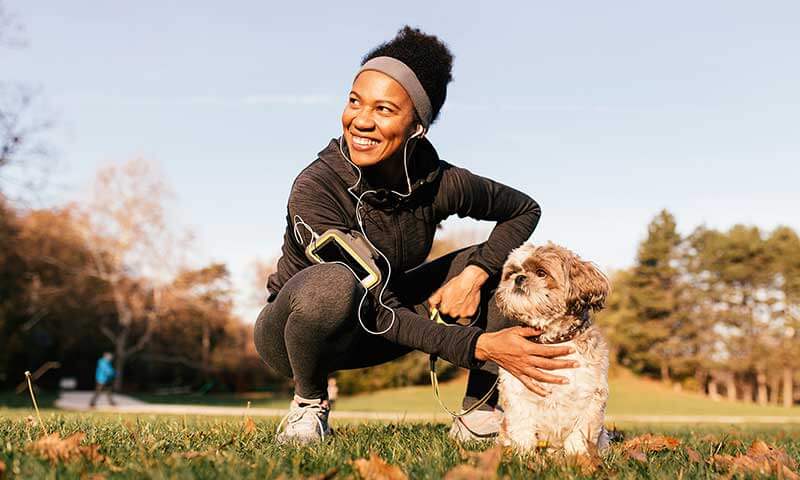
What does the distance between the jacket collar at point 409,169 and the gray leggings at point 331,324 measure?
26.2 inches

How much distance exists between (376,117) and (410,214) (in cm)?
75

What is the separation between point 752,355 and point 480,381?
58756mm

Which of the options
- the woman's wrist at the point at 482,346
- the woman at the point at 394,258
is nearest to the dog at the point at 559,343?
the woman at the point at 394,258

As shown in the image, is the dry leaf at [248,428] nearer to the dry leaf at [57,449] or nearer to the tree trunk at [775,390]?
the dry leaf at [57,449]

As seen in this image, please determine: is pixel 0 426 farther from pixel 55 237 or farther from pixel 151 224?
pixel 55 237

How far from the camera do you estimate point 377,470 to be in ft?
8.14

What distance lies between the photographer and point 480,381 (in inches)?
193

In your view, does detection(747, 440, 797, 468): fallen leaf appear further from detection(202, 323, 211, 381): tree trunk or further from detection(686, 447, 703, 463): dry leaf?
detection(202, 323, 211, 381): tree trunk

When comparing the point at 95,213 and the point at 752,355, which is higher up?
the point at 95,213

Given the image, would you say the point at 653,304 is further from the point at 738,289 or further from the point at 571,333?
the point at 571,333

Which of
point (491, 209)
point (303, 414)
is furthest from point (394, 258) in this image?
point (303, 414)

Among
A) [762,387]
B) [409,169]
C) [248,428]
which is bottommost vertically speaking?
[762,387]

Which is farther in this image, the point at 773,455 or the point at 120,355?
the point at 120,355

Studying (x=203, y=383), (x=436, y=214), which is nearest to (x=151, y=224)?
(x=203, y=383)
